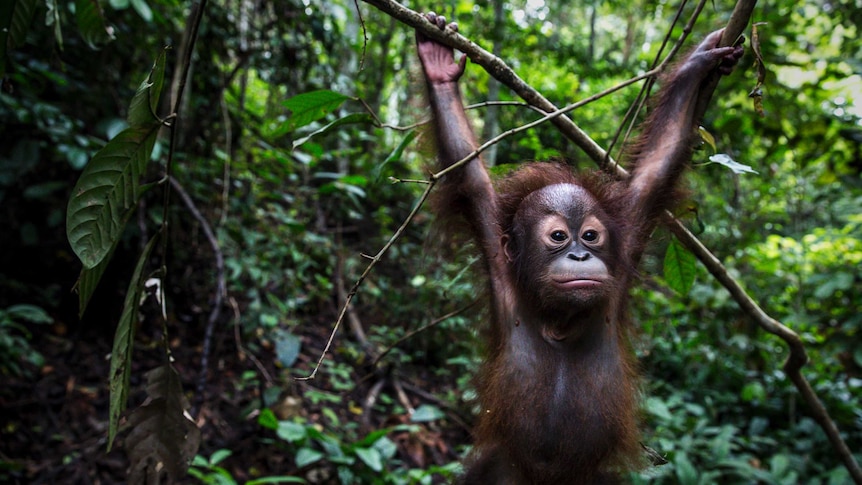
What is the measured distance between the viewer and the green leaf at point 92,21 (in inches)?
76.2

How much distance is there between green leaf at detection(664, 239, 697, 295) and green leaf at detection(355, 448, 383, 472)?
7.13 feet

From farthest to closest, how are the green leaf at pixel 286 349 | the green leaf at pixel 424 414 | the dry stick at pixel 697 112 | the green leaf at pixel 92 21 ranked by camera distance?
the green leaf at pixel 424 414 → the green leaf at pixel 286 349 → the green leaf at pixel 92 21 → the dry stick at pixel 697 112

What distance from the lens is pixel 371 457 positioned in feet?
12.1

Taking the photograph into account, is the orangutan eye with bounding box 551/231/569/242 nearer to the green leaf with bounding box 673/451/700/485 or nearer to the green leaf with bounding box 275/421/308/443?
the green leaf with bounding box 275/421/308/443

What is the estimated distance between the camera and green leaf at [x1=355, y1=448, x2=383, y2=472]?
363 centimetres

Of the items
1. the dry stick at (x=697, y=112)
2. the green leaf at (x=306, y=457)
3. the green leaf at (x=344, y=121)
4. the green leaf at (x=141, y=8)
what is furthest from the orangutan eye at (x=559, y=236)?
the green leaf at (x=141, y=8)

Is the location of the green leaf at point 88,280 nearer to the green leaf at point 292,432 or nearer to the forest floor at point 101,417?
the forest floor at point 101,417

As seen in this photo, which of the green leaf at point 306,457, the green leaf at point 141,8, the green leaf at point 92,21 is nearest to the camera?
the green leaf at point 92,21

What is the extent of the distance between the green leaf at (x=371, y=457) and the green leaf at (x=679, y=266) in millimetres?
2174

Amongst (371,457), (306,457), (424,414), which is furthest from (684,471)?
(306,457)

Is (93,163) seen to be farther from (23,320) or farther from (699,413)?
(699,413)

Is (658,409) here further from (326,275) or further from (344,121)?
(326,275)

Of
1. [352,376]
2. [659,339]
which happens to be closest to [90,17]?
[352,376]

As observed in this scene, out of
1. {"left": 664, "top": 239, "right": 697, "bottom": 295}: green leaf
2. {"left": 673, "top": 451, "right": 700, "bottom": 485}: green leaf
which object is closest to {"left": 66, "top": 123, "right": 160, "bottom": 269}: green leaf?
{"left": 664, "top": 239, "right": 697, "bottom": 295}: green leaf
